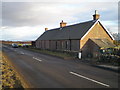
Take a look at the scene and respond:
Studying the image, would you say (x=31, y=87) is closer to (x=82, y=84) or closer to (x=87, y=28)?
(x=82, y=84)

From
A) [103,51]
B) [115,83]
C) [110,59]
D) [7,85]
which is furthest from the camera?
[103,51]

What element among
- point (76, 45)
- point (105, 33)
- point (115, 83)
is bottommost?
point (115, 83)

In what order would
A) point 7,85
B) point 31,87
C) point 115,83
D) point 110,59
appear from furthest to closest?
point 110,59
point 115,83
point 31,87
point 7,85

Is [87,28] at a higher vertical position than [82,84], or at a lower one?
higher

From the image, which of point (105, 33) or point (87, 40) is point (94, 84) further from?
point (105, 33)

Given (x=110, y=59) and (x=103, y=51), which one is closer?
(x=110, y=59)

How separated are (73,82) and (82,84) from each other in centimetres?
72

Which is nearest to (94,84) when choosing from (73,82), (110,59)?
(73,82)

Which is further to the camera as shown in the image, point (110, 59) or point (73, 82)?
point (110, 59)

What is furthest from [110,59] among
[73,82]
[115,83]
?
[73,82]

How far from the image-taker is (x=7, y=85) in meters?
8.23

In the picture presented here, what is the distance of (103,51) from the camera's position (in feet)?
75.3

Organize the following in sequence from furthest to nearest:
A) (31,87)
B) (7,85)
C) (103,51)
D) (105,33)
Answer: (105,33), (103,51), (31,87), (7,85)

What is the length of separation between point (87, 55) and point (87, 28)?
214 inches
